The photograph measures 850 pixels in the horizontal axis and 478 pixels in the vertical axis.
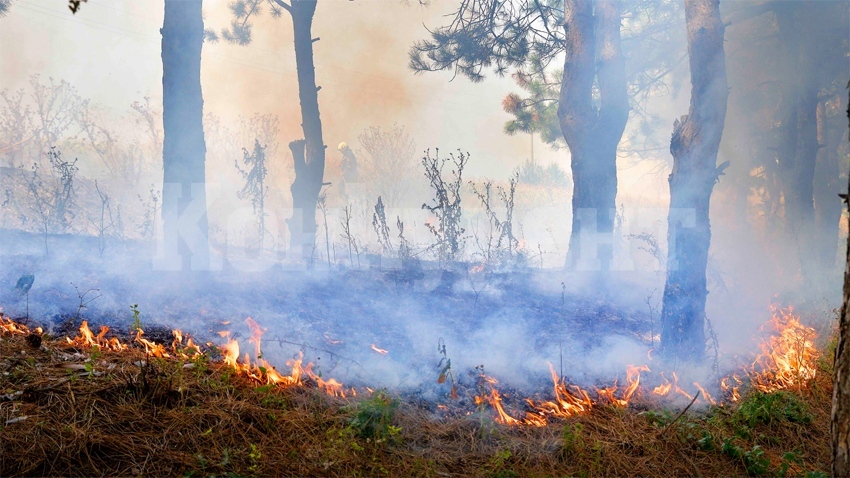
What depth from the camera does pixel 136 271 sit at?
600 cm

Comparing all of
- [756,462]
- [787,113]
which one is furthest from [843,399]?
[787,113]

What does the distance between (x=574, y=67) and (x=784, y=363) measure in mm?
4623

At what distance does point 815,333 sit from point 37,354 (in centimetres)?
806

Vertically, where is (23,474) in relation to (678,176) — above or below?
below

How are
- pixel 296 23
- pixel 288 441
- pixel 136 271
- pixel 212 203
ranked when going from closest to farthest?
pixel 288 441 < pixel 136 271 < pixel 296 23 < pixel 212 203

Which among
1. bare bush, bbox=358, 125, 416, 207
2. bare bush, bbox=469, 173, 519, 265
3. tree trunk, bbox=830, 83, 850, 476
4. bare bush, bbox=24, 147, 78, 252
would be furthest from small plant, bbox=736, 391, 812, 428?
bare bush, bbox=358, 125, 416, 207

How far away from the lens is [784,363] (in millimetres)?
5426

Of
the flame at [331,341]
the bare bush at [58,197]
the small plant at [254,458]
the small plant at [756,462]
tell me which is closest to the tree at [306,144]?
the bare bush at [58,197]

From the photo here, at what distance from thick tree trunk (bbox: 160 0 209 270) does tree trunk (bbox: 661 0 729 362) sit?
5000 mm

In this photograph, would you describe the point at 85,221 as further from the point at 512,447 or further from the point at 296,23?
the point at 512,447

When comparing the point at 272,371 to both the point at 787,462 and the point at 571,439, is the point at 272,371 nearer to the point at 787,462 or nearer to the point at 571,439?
the point at 571,439

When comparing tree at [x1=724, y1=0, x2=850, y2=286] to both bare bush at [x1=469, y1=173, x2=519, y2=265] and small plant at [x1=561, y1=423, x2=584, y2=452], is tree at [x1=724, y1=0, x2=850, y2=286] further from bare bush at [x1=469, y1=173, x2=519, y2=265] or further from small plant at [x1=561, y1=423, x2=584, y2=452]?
small plant at [x1=561, y1=423, x2=584, y2=452]

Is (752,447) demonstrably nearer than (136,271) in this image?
Yes

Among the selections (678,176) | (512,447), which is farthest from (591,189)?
(512,447)
